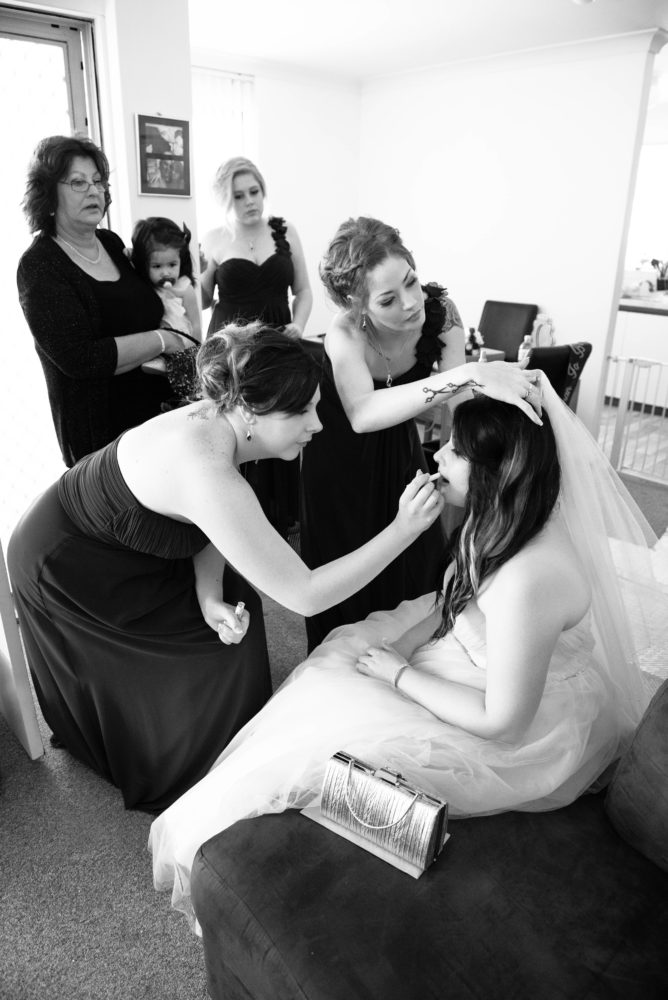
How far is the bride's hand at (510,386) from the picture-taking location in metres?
1.34

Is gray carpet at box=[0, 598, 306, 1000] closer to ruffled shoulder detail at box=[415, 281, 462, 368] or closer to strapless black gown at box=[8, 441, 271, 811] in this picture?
strapless black gown at box=[8, 441, 271, 811]

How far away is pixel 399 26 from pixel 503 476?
4.32 m

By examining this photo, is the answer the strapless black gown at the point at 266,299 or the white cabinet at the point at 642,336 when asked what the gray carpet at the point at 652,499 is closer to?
the strapless black gown at the point at 266,299

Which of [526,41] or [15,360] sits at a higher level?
[526,41]

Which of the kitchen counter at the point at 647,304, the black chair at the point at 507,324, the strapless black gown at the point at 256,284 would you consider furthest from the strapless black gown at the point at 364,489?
the kitchen counter at the point at 647,304

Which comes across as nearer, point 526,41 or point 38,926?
point 38,926

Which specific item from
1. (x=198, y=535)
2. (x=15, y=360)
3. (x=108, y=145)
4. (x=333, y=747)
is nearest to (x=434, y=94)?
(x=108, y=145)

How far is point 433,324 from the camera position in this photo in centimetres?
200

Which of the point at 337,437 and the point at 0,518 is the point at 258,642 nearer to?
the point at 337,437

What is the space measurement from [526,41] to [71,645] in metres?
5.06

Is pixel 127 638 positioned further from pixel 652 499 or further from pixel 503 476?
pixel 652 499

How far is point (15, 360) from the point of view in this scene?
125 inches

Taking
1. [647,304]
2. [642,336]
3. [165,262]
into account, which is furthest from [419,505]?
[642,336]

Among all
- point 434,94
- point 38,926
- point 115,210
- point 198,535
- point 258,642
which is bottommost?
point 38,926
